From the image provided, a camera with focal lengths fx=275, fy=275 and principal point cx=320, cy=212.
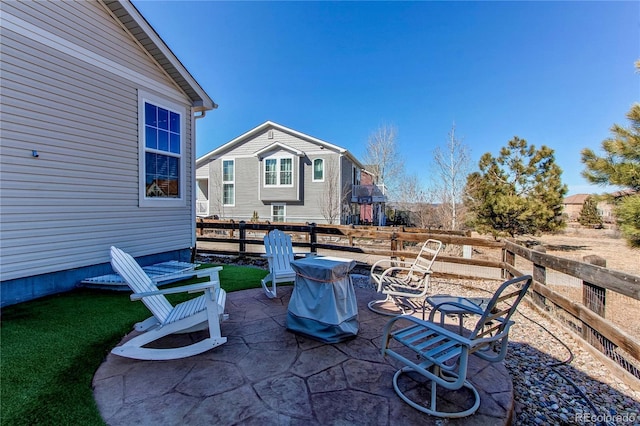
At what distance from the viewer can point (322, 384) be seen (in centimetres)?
217

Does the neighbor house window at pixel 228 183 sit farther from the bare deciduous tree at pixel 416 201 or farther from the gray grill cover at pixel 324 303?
the gray grill cover at pixel 324 303

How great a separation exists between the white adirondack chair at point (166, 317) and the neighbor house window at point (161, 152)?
295 centimetres

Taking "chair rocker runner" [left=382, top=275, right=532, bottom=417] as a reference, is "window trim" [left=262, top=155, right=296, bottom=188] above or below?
above

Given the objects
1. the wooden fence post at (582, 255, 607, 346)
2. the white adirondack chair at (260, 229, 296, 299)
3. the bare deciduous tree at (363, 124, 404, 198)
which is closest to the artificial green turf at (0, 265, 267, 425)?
the white adirondack chair at (260, 229, 296, 299)

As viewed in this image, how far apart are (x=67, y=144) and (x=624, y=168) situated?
28.7ft

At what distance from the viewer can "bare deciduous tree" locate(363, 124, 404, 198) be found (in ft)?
73.4

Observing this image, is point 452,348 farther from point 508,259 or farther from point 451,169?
point 451,169

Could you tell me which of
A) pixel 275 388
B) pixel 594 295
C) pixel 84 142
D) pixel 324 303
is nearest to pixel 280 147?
pixel 84 142

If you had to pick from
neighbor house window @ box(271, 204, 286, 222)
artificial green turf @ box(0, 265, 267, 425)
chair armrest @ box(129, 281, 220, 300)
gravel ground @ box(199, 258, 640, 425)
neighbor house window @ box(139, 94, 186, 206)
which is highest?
neighbor house window @ box(139, 94, 186, 206)

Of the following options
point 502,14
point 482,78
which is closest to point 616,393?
point 502,14

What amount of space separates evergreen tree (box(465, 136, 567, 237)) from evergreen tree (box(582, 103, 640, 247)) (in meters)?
6.97

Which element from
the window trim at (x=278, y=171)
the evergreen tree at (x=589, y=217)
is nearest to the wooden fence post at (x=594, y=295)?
the window trim at (x=278, y=171)

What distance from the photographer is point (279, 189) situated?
16.2m

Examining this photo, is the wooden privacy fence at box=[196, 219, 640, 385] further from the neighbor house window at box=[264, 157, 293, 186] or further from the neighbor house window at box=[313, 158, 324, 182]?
the neighbor house window at box=[313, 158, 324, 182]
